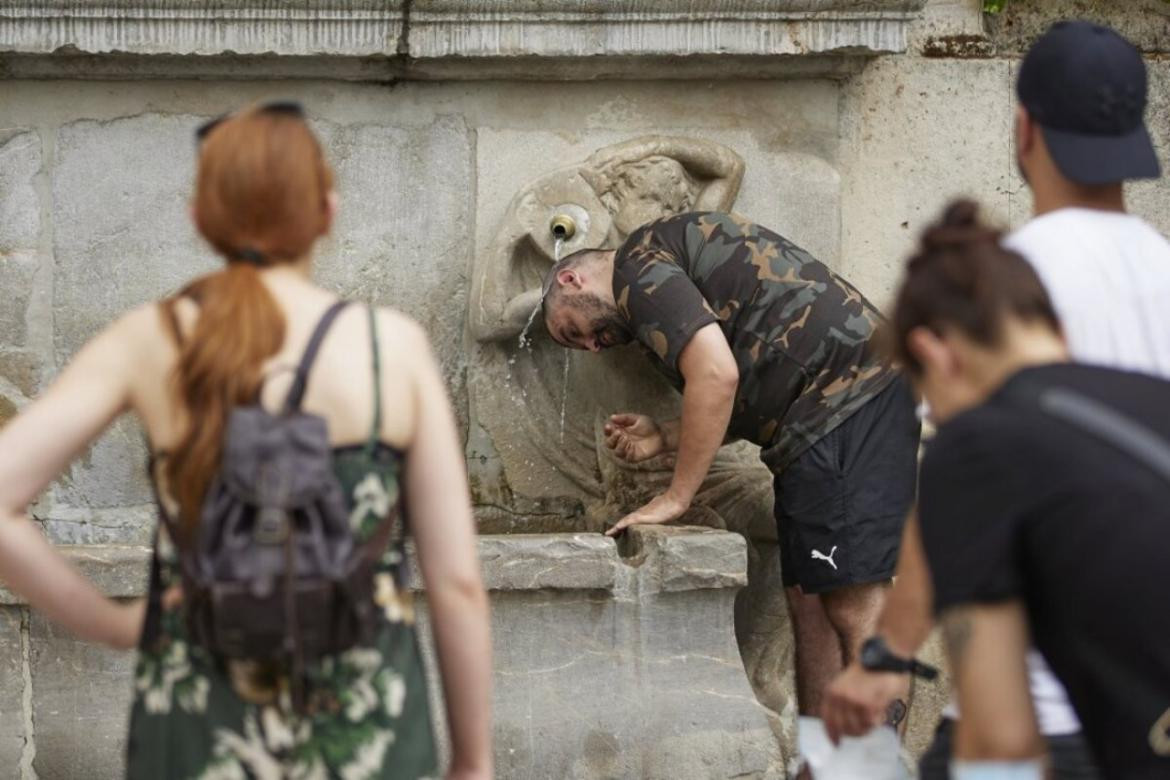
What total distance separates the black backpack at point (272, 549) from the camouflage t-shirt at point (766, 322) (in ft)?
7.30

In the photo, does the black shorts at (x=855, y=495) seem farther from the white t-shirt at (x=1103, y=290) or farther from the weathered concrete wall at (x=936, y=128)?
the white t-shirt at (x=1103, y=290)

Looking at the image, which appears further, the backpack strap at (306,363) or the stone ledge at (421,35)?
the stone ledge at (421,35)

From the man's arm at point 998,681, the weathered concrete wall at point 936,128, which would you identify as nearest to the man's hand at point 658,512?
the weathered concrete wall at point 936,128

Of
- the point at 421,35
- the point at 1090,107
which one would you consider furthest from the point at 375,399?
the point at 421,35

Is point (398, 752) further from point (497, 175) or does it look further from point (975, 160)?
point (975, 160)

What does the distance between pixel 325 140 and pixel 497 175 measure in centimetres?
48

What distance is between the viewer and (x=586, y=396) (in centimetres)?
520

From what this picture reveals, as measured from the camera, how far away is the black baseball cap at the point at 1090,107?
2.81 meters

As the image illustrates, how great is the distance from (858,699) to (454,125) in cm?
283

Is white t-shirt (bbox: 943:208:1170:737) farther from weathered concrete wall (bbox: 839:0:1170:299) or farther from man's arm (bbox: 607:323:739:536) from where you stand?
weathered concrete wall (bbox: 839:0:1170:299)

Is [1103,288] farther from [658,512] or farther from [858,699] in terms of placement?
[658,512]

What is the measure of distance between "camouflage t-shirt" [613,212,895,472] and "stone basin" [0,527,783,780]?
337mm

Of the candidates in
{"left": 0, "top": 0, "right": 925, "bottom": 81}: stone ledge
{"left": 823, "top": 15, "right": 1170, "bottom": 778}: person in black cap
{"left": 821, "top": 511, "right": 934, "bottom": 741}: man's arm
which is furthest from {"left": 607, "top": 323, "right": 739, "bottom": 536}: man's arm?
{"left": 821, "top": 511, "right": 934, "bottom": 741}: man's arm

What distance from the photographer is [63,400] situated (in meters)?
2.34
